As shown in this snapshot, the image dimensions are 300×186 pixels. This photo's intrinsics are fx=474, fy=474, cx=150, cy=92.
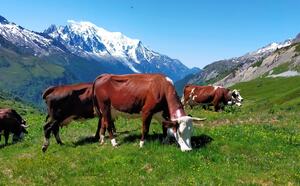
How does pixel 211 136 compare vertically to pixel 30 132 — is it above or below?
above

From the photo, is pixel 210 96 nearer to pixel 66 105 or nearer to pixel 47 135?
pixel 66 105

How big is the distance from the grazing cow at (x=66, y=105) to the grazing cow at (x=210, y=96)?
24.0 metres

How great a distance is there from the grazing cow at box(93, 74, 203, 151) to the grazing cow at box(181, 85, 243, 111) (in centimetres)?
2511

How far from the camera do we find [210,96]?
49.3 m

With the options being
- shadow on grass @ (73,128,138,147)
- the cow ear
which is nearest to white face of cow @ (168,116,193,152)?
the cow ear

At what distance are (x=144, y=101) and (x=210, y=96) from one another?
90.2 ft

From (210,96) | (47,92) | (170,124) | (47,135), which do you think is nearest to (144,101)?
(170,124)

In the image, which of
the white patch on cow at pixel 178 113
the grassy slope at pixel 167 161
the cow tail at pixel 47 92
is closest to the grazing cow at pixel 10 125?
the grassy slope at pixel 167 161

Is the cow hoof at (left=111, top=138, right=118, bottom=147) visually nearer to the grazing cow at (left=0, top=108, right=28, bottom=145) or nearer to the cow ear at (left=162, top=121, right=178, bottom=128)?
the cow ear at (left=162, top=121, right=178, bottom=128)

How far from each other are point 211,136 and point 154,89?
3.72 meters

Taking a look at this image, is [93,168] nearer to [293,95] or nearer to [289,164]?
[289,164]

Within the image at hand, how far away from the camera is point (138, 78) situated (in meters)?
23.6

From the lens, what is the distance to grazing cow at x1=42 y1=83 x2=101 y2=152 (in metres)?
25.3

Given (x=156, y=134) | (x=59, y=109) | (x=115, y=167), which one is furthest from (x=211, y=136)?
(x=59, y=109)
